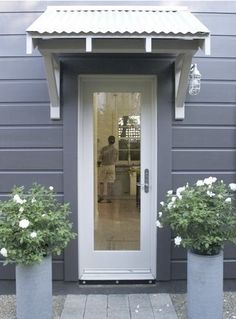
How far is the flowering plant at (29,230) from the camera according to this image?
369 centimetres

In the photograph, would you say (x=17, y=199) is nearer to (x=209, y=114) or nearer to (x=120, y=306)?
(x=120, y=306)

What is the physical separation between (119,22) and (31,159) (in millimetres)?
1667

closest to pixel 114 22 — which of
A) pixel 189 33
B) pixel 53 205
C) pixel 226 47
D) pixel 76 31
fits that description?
pixel 76 31

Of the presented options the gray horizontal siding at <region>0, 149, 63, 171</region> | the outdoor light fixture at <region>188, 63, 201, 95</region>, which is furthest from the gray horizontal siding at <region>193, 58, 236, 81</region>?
the gray horizontal siding at <region>0, 149, 63, 171</region>

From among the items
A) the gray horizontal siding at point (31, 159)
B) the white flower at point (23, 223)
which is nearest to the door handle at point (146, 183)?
the gray horizontal siding at point (31, 159)

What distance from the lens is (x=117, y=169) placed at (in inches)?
193

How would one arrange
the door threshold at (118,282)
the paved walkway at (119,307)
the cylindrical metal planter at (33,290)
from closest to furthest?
the cylindrical metal planter at (33,290), the paved walkway at (119,307), the door threshold at (118,282)

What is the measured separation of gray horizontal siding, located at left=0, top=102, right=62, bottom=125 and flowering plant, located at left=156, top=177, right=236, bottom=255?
158 cm

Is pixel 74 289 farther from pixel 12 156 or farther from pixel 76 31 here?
pixel 76 31

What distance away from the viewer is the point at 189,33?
12.0 feet

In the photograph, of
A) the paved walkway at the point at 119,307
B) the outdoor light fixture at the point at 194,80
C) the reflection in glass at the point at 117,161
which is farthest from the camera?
the reflection in glass at the point at 117,161

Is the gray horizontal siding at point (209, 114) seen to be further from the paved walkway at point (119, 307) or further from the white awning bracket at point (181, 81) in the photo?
the paved walkway at point (119, 307)

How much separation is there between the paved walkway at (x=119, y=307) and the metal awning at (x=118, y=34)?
198 centimetres

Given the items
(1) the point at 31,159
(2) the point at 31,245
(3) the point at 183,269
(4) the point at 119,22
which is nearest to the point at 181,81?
Answer: (4) the point at 119,22
